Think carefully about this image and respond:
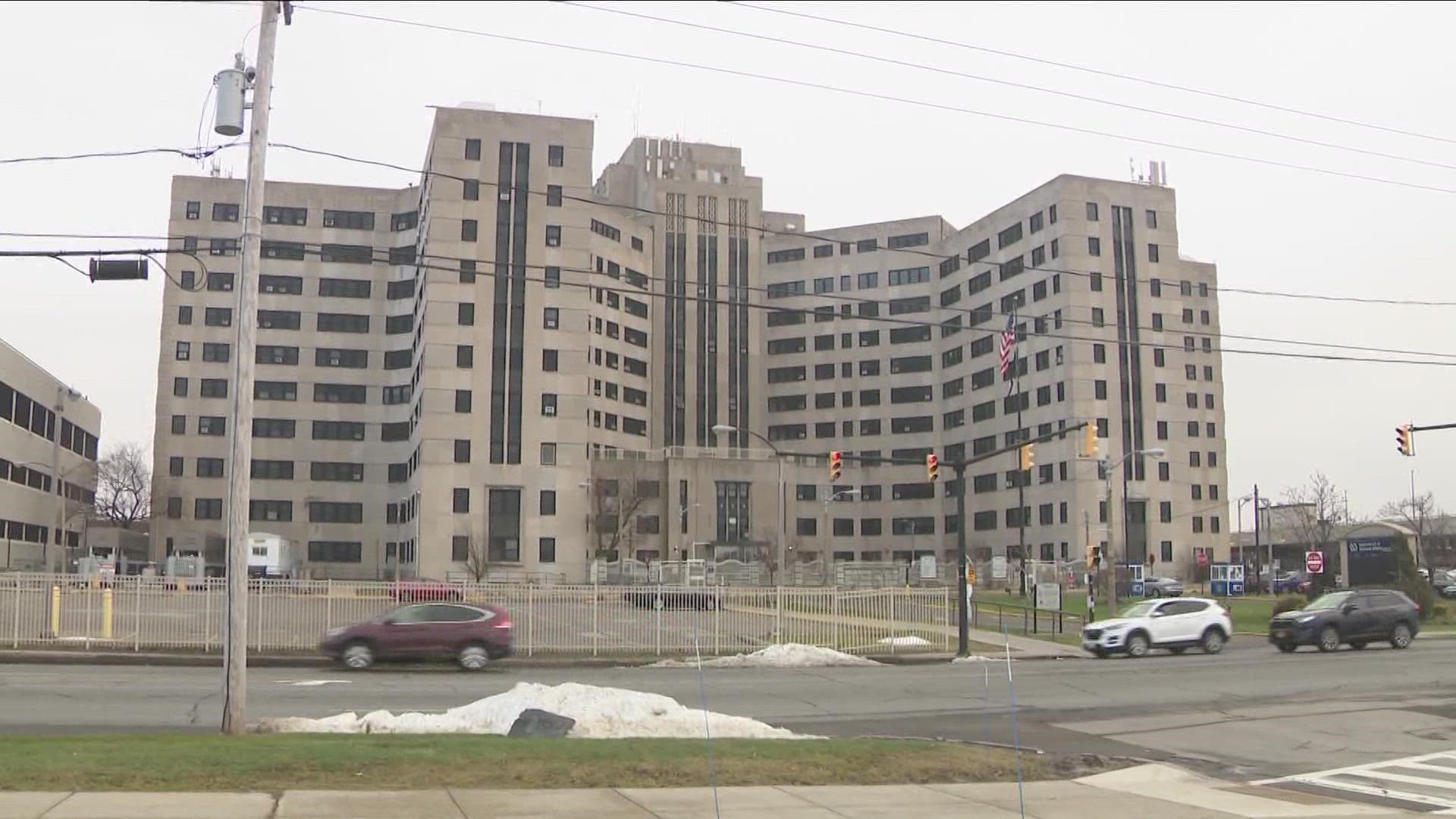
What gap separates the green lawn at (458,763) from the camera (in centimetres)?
1079

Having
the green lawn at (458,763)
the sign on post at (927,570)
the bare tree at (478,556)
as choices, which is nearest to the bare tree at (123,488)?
the bare tree at (478,556)

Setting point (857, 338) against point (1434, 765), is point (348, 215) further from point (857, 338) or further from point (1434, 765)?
point (1434, 765)

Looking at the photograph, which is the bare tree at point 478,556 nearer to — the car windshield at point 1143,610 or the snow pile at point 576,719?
the car windshield at point 1143,610

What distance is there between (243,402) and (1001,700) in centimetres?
1444

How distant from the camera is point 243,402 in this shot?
1499cm

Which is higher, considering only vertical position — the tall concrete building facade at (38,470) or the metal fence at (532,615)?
the tall concrete building facade at (38,470)

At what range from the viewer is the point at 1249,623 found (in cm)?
4606

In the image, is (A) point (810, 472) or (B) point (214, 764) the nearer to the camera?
(B) point (214, 764)

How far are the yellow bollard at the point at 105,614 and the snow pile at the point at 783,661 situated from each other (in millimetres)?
13827

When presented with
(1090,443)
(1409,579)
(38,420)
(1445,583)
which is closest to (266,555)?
Answer: (38,420)

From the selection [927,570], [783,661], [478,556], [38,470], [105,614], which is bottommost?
[783,661]

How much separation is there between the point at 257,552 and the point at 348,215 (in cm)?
4303

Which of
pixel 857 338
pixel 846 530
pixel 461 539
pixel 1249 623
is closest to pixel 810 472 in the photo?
pixel 846 530

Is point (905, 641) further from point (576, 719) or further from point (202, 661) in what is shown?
point (576, 719)
